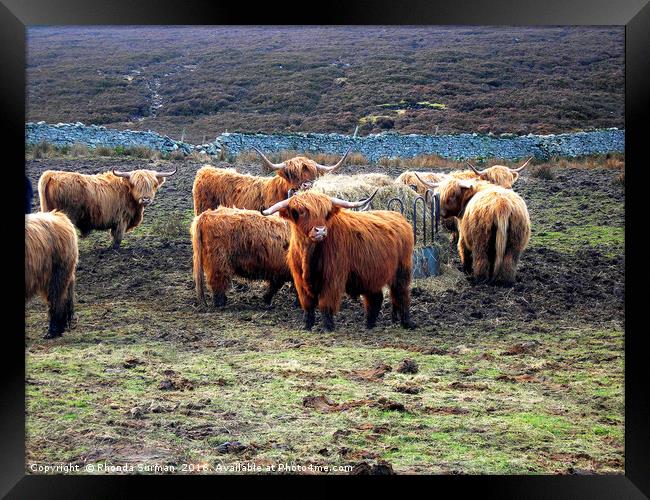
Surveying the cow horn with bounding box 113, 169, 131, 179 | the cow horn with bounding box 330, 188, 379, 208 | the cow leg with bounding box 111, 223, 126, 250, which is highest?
the cow horn with bounding box 113, 169, 131, 179

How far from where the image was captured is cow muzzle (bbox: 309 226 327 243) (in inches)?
221

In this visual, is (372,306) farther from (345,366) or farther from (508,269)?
(508,269)

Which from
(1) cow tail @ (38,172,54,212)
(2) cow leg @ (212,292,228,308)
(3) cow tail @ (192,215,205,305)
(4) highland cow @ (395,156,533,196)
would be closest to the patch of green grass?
(4) highland cow @ (395,156,533,196)

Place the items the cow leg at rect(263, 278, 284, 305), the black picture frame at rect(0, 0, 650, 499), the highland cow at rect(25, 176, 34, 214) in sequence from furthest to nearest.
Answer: the cow leg at rect(263, 278, 284, 305) → the highland cow at rect(25, 176, 34, 214) → the black picture frame at rect(0, 0, 650, 499)

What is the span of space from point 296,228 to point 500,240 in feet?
4.65

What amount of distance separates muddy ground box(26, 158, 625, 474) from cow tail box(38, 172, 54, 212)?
3.2 inches

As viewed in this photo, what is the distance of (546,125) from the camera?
6.18 meters

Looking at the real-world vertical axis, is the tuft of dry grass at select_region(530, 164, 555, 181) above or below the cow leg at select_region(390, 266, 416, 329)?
above

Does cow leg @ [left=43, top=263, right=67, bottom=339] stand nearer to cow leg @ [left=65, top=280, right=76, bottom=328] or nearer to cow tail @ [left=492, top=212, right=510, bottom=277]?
cow leg @ [left=65, top=280, right=76, bottom=328]

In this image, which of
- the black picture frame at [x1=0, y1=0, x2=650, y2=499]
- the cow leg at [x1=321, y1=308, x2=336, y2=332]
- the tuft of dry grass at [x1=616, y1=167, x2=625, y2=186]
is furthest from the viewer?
the cow leg at [x1=321, y1=308, x2=336, y2=332]

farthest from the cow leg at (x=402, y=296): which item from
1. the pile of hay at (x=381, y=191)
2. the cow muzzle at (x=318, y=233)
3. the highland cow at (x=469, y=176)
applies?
the highland cow at (x=469, y=176)
